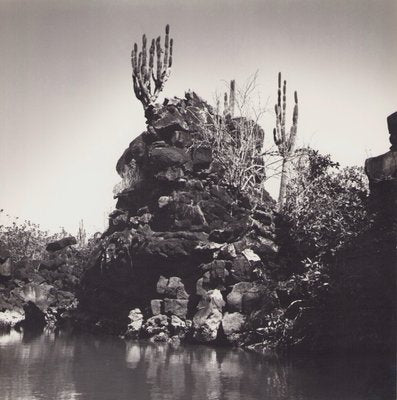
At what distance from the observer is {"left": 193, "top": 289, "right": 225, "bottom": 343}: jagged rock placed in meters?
20.1

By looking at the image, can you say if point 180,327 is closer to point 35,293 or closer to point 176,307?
point 176,307

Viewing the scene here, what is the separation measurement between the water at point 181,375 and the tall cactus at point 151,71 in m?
15.7

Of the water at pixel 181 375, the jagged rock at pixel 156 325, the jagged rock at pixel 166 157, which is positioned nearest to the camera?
the water at pixel 181 375

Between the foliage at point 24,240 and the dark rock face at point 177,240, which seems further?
the foliage at point 24,240

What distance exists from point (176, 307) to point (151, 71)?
14.3 m

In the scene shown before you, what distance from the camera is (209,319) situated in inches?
796

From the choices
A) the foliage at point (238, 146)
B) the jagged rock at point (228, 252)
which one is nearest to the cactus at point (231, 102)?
the foliage at point (238, 146)

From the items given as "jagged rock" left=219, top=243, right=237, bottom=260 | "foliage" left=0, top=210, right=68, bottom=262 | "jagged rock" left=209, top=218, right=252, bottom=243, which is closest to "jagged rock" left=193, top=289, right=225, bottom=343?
"jagged rock" left=219, top=243, right=237, bottom=260

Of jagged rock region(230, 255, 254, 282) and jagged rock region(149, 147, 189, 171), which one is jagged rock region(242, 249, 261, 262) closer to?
jagged rock region(230, 255, 254, 282)

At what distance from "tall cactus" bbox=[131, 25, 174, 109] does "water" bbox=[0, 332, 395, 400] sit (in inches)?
620

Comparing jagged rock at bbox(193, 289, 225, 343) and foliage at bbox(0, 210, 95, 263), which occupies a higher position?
foliage at bbox(0, 210, 95, 263)

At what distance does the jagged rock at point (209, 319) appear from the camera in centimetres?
2008

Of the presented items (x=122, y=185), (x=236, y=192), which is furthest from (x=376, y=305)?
(x=122, y=185)

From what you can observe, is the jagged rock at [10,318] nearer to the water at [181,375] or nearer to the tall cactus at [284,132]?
the water at [181,375]
